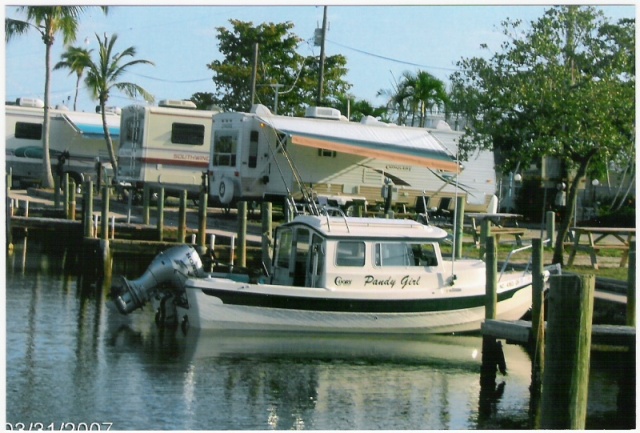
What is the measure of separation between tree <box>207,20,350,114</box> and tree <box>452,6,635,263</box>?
1547 cm

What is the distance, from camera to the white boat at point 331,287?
16719mm

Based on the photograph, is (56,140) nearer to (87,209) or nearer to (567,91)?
(87,209)

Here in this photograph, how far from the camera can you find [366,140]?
2733cm

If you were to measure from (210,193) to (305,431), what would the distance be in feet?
55.4

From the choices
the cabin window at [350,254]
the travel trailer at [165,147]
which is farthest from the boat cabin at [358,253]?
the travel trailer at [165,147]

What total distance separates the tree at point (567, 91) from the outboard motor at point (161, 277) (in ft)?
20.8

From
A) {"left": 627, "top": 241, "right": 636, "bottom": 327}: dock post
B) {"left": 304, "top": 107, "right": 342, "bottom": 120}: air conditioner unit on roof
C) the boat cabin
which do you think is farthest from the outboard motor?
{"left": 304, "top": 107, "right": 342, "bottom": 120}: air conditioner unit on roof

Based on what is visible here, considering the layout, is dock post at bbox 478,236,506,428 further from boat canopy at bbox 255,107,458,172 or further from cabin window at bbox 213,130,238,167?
cabin window at bbox 213,130,238,167

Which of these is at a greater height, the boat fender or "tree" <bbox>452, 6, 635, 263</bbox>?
"tree" <bbox>452, 6, 635, 263</bbox>

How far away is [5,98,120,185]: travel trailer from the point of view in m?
33.1

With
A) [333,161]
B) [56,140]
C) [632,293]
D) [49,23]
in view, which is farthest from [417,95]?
[632,293]

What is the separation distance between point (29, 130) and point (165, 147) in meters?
5.55

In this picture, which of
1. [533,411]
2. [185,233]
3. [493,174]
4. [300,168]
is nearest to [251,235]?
[185,233]
